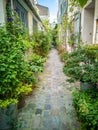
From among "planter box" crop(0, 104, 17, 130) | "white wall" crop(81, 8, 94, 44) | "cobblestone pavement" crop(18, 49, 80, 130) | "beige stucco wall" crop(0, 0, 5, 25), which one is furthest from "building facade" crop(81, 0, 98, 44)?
"planter box" crop(0, 104, 17, 130)

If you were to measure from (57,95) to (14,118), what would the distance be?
2.11 meters

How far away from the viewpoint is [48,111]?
4.08 meters

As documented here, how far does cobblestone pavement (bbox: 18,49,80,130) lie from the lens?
3.44 m

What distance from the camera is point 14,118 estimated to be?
3.27 metres

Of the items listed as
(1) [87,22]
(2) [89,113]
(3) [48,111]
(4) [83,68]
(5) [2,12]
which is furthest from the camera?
(1) [87,22]

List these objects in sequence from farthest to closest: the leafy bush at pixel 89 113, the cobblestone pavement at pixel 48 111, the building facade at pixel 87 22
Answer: the building facade at pixel 87 22 < the cobblestone pavement at pixel 48 111 < the leafy bush at pixel 89 113

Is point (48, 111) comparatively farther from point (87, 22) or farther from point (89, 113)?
point (87, 22)

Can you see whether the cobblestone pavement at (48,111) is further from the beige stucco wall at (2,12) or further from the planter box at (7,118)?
the beige stucco wall at (2,12)

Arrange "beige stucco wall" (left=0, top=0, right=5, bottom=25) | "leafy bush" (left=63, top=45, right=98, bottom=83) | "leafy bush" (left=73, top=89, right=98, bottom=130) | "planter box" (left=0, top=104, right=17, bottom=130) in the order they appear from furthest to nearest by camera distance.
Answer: "beige stucco wall" (left=0, top=0, right=5, bottom=25) → "leafy bush" (left=63, top=45, right=98, bottom=83) → "planter box" (left=0, top=104, right=17, bottom=130) → "leafy bush" (left=73, top=89, right=98, bottom=130)

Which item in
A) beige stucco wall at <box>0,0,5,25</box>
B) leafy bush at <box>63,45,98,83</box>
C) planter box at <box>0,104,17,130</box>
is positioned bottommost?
planter box at <box>0,104,17,130</box>

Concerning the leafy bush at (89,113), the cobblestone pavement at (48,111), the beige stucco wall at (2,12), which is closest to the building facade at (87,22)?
the cobblestone pavement at (48,111)

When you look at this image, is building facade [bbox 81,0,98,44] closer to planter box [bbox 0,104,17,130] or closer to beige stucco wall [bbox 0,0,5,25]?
beige stucco wall [bbox 0,0,5,25]

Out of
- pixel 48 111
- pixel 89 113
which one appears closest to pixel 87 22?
pixel 48 111

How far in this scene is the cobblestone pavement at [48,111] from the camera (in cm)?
344
